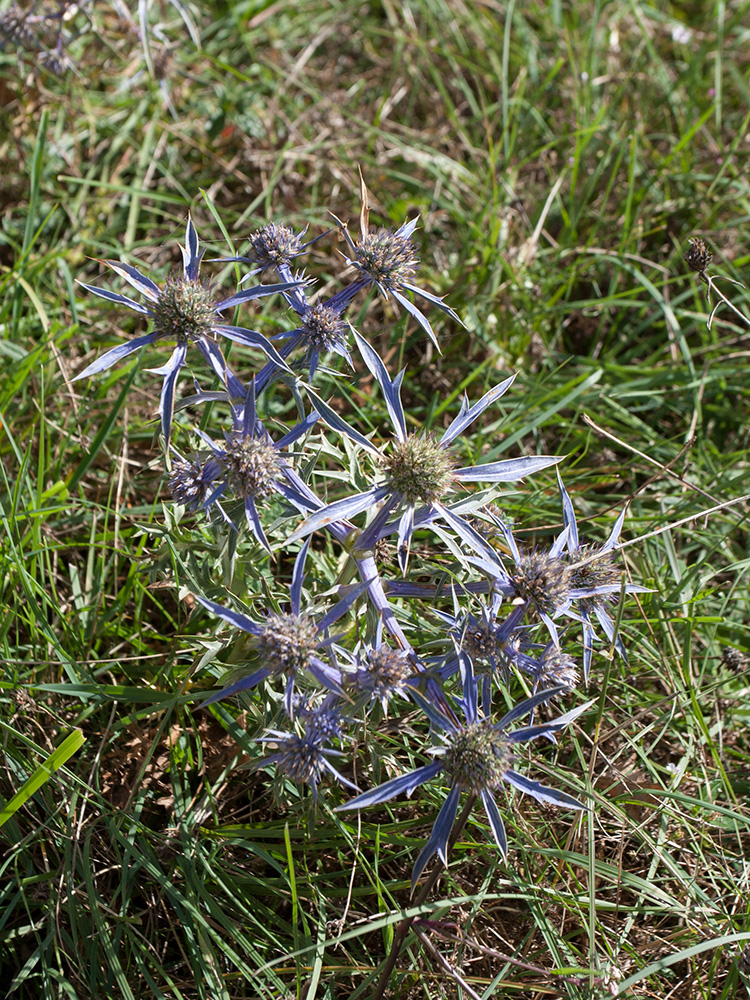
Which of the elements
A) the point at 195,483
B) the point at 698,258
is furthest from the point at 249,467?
the point at 698,258

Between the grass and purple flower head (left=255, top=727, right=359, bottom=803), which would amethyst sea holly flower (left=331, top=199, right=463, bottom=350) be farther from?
purple flower head (left=255, top=727, right=359, bottom=803)

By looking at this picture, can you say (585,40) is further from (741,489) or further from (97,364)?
(97,364)

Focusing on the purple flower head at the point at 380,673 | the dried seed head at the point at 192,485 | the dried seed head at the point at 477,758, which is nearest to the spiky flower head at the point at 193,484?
the dried seed head at the point at 192,485

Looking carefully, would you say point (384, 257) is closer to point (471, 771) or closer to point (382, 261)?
point (382, 261)

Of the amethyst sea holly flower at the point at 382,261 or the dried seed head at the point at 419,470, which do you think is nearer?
the dried seed head at the point at 419,470

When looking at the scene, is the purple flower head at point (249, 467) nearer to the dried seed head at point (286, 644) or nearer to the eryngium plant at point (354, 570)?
the eryngium plant at point (354, 570)

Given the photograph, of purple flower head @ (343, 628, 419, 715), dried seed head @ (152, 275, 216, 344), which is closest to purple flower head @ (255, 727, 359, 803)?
purple flower head @ (343, 628, 419, 715)

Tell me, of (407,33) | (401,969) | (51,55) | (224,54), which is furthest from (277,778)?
(407,33)
